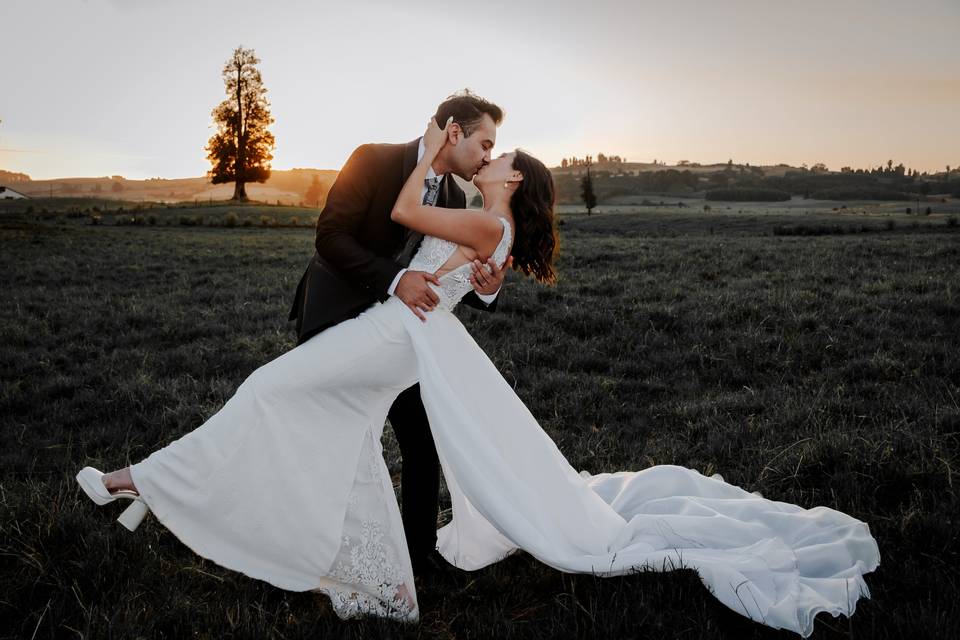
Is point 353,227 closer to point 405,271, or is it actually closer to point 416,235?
point 416,235

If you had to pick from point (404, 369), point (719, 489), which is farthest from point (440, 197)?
point (719, 489)

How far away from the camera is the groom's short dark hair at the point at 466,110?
4.12m

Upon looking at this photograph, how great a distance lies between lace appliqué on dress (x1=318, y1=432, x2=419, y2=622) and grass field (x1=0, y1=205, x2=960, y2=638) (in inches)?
4.6

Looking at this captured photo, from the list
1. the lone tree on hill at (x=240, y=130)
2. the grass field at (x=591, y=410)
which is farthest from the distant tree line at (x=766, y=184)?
the grass field at (x=591, y=410)

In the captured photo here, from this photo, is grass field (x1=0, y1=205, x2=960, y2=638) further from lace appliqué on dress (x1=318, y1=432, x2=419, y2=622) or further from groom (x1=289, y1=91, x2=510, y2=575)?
groom (x1=289, y1=91, x2=510, y2=575)

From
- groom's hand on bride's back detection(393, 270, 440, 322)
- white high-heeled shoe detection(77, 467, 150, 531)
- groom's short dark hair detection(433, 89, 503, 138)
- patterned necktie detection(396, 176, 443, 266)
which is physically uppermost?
groom's short dark hair detection(433, 89, 503, 138)

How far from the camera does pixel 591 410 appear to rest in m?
6.80

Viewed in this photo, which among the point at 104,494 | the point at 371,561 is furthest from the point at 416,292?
the point at 104,494

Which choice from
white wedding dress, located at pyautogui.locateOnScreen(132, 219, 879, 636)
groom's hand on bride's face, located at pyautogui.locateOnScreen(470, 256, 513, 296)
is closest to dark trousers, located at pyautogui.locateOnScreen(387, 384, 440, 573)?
white wedding dress, located at pyautogui.locateOnScreen(132, 219, 879, 636)

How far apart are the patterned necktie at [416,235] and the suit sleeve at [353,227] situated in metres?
0.29

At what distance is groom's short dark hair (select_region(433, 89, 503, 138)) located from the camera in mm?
4125

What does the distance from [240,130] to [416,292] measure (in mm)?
65579

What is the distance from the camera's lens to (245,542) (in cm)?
347

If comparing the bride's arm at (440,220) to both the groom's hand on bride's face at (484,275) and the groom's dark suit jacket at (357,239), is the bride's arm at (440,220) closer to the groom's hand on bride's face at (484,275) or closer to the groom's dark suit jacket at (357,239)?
the groom's hand on bride's face at (484,275)
